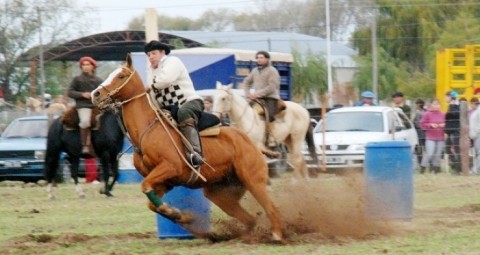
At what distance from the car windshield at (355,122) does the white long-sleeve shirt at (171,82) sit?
14.2m

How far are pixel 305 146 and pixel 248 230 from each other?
481 inches

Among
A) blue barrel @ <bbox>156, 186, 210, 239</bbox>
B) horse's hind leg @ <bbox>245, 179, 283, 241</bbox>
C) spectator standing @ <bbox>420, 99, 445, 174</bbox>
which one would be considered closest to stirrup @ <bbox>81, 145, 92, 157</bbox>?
blue barrel @ <bbox>156, 186, 210, 239</bbox>

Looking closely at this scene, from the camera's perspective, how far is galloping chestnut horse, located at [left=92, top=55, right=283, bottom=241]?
1310 cm

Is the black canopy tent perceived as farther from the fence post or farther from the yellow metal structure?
the fence post

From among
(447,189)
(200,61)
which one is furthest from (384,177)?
(200,61)

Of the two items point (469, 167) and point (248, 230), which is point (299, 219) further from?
point (469, 167)

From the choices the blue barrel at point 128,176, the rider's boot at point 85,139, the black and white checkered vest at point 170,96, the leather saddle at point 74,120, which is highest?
the black and white checkered vest at point 170,96

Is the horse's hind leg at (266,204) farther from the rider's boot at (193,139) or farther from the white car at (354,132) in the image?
the white car at (354,132)

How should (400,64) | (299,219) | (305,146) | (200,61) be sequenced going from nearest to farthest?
(299,219)
(305,146)
(200,61)
(400,64)

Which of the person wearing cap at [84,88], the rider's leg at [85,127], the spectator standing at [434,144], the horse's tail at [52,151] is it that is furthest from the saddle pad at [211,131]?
the spectator standing at [434,144]

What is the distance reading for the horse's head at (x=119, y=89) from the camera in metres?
13.1

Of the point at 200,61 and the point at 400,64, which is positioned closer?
the point at 200,61


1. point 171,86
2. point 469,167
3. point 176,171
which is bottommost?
point 469,167

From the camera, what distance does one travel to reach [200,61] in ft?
97.7
